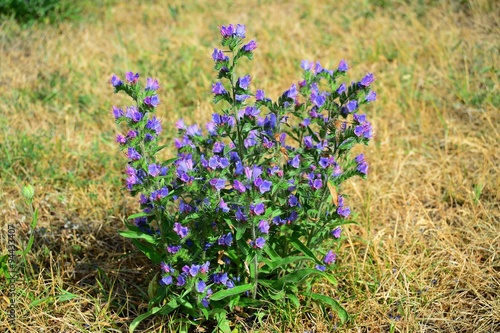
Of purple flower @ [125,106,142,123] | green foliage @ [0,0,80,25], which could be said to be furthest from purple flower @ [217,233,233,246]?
green foliage @ [0,0,80,25]

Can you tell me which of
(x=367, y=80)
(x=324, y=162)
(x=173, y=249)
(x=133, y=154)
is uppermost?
(x=367, y=80)

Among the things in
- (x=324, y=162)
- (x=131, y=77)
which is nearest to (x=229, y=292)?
(x=324, y=162)

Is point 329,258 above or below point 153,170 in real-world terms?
below

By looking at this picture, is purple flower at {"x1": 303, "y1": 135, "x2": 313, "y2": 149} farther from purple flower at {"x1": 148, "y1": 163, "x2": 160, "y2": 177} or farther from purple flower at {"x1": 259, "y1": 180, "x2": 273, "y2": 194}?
purple flower at {"x1": 148, "y1": 163, "x2": 160, "y2": 177}

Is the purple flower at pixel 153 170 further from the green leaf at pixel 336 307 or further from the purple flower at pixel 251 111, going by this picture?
the green leaf at pixel 336 307

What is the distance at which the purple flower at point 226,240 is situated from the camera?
2.33m

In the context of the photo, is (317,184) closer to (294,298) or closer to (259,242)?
(259,242)

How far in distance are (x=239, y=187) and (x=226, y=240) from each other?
0.97 ft

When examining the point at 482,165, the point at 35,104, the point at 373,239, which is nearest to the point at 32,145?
the point at 35,104

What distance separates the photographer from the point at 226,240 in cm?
233

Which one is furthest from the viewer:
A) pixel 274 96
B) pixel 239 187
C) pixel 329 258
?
pixel 274 96

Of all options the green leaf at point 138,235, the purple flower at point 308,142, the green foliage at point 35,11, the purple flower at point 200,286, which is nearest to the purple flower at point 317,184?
the purple flower at point 308,142

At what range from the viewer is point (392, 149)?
12.2 ft

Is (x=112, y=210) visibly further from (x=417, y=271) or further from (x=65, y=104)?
(x=417, y=271)
